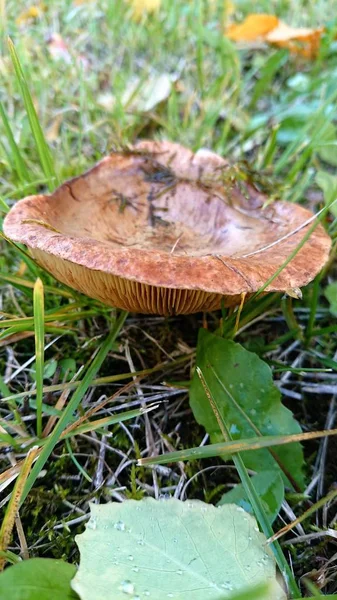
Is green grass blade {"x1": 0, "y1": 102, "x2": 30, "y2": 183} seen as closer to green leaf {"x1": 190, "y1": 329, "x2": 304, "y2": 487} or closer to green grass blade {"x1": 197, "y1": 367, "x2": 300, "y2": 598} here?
green leaf {"x1": 190, "y1": 329, "x2": 304, "y2": 487}

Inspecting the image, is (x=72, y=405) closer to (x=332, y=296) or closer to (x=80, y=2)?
(x=332, y=296)

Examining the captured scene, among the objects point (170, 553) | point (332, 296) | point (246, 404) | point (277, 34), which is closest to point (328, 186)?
point (332, 296)

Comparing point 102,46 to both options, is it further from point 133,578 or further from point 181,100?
point 133,578

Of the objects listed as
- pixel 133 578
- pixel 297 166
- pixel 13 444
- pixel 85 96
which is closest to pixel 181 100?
pixel 85 96

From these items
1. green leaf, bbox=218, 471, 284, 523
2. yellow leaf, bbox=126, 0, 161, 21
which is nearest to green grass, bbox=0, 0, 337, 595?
green leaf, bbox=218, 471, 284, 523

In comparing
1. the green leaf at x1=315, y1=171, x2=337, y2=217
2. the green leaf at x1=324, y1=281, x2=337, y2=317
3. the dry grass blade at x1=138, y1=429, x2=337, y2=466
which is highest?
the green leaf at x1=315, y1=171, x2=337, y2=217

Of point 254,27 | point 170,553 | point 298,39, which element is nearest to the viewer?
point 170,553
